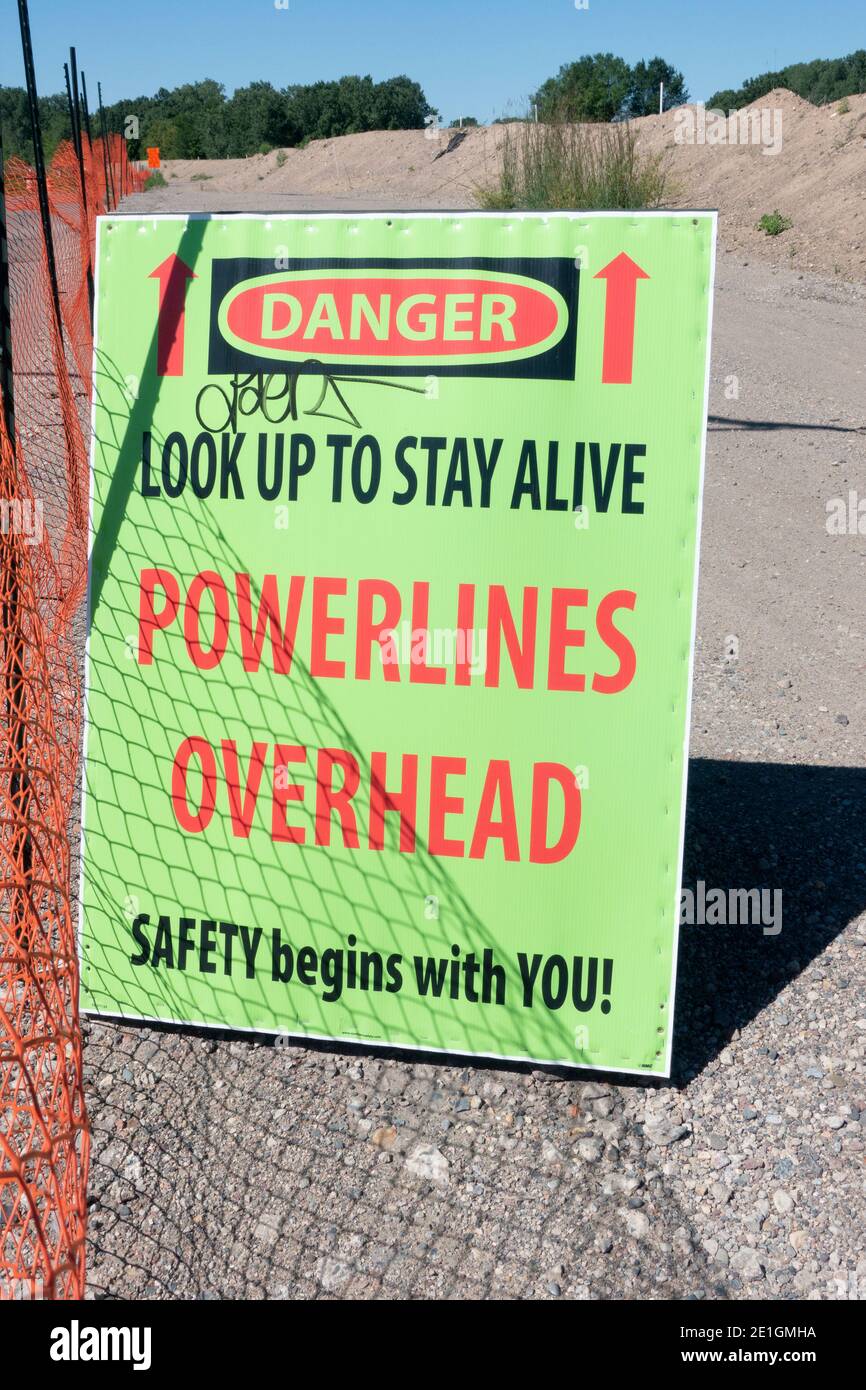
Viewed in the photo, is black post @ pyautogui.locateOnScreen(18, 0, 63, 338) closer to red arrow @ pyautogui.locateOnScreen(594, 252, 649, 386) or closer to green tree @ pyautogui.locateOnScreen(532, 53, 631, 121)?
red arrow @ pyautogui.locateOnScreen(594, 252, 649, 386)

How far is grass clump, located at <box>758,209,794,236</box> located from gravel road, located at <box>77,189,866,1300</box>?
56.4 ft

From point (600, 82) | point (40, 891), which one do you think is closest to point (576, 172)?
point (40, 891)

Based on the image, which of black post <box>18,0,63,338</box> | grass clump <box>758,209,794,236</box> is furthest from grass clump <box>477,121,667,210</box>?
black post <box>18,0,63,338</box>

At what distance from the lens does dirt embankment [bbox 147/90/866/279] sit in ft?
59.2

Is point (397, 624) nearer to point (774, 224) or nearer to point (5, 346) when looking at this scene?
point (5, 346)

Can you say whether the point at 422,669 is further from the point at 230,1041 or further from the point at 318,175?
the point at 318,175

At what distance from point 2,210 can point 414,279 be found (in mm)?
1185

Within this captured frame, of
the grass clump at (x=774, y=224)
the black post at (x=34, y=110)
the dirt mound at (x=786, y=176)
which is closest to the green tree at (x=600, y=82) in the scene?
the dirt mound at (x=786, y=176)

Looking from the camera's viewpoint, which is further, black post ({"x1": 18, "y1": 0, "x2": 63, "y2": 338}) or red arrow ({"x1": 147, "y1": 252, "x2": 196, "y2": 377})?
black post ({"x1": 18, "y1": 0, "x2": 63, "y2": 338})

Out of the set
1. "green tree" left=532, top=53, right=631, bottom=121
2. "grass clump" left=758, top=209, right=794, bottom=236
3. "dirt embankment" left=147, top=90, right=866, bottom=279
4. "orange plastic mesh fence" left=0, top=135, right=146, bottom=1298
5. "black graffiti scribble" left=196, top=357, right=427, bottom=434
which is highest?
"green tree" left=532, top=53, right=631, bottom=121

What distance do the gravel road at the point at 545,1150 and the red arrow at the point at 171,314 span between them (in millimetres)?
2019

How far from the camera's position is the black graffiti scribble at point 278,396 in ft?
10.3

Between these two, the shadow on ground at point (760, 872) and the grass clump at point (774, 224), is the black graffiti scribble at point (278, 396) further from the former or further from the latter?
the grass clump at point (774, 224)
